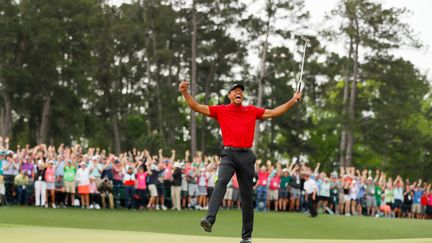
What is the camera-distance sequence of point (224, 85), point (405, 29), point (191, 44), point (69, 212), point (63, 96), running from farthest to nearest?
1. point (224, 85)
2. point (191, 44)
3. point (63, 96)
4. point (405, 29)
5. point (69, 212)

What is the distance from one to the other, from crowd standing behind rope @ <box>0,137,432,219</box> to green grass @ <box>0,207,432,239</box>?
4.29 ft

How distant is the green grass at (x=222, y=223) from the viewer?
22672 mm

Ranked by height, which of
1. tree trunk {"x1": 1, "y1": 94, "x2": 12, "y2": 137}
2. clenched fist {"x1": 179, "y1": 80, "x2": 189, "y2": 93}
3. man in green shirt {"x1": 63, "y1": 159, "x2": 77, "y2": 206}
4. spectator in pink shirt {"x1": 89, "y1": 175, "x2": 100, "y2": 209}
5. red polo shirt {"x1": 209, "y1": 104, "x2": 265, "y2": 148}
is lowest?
spectator in pink shirt {"x1": 89, "y1": 175, "x2": 100, "y2": 209}

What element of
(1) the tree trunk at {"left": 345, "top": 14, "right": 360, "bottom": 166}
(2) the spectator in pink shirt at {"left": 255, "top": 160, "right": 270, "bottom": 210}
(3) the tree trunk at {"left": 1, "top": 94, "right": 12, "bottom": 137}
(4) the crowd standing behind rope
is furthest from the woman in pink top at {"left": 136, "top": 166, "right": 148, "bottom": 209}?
(3) the tree trunk at {"left": 1, "top": 94, "right": 12, "bottom": 137}

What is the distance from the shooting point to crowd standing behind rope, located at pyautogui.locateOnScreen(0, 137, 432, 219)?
92.8 feet

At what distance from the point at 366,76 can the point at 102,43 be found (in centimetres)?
2028

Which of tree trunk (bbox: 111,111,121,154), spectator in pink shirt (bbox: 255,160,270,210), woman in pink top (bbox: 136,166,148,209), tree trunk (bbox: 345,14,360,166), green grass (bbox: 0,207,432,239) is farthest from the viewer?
tree trunk (bbox: 111,111,121,154)

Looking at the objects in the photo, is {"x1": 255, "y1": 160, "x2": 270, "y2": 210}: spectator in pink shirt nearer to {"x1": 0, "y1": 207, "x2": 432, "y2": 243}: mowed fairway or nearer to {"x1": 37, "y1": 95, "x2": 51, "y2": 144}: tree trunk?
{"x1": 0, "y1": 207, "x2": 432, "y2": 243}: mowed fairway

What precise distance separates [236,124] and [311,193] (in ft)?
67.3

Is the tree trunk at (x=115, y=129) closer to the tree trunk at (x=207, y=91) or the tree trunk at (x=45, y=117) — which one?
the tree trunk at (x=45, y=117)

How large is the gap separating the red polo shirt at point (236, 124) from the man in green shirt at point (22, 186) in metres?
17.5

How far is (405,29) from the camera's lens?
57.0 m

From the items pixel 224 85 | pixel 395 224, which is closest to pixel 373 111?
pixel 224 85

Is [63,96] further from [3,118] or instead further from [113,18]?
[113,18]
